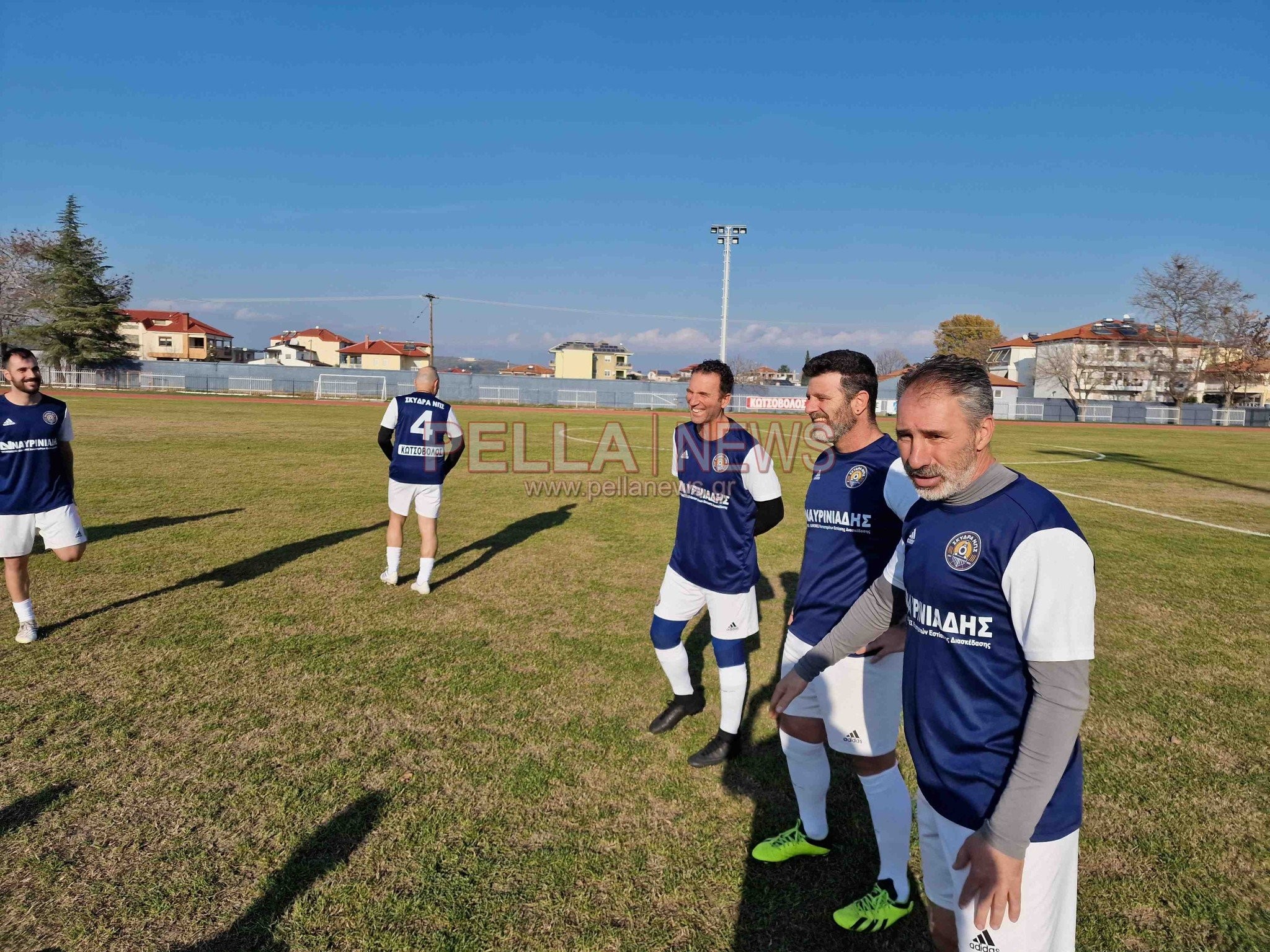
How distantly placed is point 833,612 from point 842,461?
741mm

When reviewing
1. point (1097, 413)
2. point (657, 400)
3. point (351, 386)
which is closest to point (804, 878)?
point (657, 400)

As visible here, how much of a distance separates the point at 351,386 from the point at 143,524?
47408 mm

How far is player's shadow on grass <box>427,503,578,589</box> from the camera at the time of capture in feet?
27.8

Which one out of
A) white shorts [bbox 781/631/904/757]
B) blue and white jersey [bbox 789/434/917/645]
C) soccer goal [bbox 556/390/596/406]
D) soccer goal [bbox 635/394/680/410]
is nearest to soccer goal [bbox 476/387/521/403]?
soccer goal [bbox 556/390/596/406]

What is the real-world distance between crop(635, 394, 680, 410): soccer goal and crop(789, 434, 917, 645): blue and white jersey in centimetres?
4998

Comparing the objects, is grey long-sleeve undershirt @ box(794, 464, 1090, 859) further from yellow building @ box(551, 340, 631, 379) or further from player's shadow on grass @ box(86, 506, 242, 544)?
yellow building @ box(551, 340, 631, 379)

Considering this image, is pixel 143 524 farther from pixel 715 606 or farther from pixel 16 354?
pixel 715 606

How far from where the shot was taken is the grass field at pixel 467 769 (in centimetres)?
295

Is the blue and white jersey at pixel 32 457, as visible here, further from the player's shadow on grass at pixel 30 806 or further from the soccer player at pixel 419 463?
the player's shadow on grass at pixel 30 806

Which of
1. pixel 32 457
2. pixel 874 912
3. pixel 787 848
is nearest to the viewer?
pixel 874 912

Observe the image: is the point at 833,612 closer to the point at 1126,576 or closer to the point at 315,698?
the point at 315,698

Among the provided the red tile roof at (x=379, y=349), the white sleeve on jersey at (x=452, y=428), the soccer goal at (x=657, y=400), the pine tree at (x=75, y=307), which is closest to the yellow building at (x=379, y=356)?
the red tile roof at (x=379, y=349)

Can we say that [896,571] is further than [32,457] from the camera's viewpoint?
No

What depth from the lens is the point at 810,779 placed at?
3.29 metres
